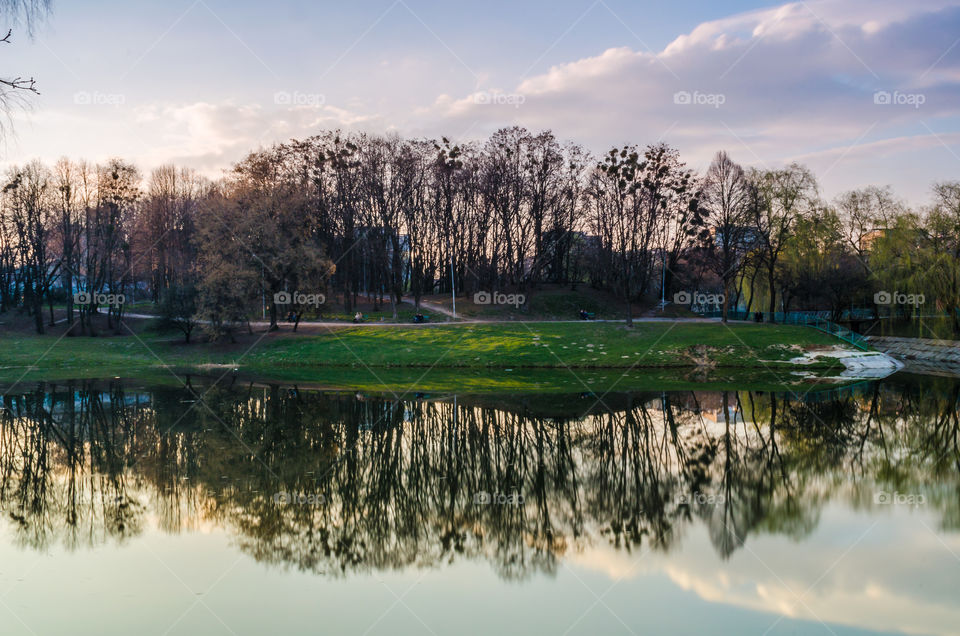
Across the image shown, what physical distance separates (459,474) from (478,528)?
12.4 feet

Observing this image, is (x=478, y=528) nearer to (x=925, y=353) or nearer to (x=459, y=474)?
(x=459, y=474)

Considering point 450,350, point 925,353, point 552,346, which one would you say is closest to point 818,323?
point 925,353

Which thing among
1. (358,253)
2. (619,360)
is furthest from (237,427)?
(358,253)

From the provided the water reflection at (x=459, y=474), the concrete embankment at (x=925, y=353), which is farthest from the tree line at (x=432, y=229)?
the water reflection at (x=459, y=474)

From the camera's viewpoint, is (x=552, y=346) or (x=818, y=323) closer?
(x=552, y=346)

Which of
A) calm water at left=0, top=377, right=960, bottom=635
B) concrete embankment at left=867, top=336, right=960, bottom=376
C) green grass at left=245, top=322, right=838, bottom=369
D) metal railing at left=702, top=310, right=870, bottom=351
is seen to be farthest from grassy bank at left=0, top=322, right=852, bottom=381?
calm water at left=0, top=377, right=960, bottom=635

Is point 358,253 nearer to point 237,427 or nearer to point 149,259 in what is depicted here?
point 149,259

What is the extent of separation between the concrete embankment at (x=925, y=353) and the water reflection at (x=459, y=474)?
1996cm

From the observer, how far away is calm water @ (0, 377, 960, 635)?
29.7 feet

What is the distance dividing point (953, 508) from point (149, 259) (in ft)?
237

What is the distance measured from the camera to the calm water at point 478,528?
29.7ft

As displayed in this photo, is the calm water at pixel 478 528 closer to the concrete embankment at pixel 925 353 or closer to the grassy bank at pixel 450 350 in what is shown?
the grassy bank at pixel 450 350

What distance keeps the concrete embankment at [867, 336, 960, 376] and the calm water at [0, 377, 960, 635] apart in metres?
24.4

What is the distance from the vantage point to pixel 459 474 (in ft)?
51.5
